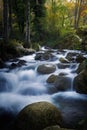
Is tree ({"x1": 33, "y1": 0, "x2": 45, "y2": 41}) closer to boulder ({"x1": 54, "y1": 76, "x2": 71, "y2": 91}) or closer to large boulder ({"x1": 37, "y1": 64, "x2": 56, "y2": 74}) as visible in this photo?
large boulder ({"x1": 37, "y1": 64, "x2": 56, "y2": 74})

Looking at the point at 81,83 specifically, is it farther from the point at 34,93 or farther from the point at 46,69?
the point at 46,69

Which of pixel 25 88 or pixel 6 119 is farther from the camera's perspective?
pixel 25 88

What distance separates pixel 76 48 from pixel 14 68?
32.5 ft

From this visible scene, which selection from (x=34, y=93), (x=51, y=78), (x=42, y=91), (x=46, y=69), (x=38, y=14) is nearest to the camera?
(x=34, y=93)

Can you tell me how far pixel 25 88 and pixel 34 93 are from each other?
0.65m

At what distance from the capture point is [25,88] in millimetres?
10695

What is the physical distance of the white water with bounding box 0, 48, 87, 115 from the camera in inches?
362

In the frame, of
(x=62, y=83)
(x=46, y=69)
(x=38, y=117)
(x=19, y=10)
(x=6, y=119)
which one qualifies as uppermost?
(x=19, y=10)

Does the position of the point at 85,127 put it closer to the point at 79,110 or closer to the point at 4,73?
the point at 79,110

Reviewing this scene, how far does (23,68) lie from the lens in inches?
527

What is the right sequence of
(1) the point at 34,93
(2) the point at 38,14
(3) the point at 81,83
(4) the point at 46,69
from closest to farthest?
(3) the point at 81,83 < (1) the point at 34,93 < (4) the point at 46,69 < (2) the point at 38,14

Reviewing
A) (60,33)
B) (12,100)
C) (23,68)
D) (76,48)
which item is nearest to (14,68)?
(23,68)

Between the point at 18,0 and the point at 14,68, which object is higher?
the point at 18,0

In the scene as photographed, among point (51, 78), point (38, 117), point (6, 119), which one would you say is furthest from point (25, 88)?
point (38, 117)
